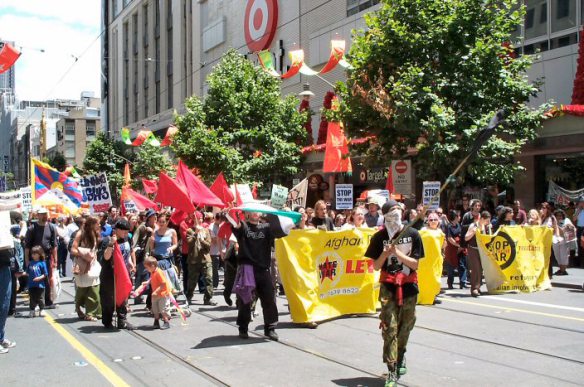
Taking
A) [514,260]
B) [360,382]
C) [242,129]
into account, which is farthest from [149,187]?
[360,382]

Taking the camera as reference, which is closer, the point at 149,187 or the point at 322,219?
the point at 322,219

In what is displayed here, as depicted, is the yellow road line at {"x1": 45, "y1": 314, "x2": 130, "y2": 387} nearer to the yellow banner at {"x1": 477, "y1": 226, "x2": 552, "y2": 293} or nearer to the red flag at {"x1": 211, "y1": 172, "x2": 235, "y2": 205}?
the red flag at {"x1": 211, "y1": 172, "x2": 235, "y2": 205}

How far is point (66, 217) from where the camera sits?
20375 millimetres

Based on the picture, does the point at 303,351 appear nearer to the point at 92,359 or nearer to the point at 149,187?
the point at 92,359

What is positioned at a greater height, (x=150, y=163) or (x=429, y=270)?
(x=150, y=163)

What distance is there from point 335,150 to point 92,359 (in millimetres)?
16532

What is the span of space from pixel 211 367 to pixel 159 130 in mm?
47826

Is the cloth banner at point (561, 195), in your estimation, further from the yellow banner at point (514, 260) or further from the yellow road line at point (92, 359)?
the yellow road line at point (92, 359)

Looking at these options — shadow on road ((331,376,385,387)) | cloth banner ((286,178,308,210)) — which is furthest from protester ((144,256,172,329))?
cloth banner ((286,178,308,210))

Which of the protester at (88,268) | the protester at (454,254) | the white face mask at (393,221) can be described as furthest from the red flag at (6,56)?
the white face mask at (393,221)

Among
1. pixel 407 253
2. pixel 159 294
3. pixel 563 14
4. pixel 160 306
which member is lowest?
pixel 160 306

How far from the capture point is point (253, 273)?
29.0 feet

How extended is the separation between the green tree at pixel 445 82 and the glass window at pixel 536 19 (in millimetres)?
3237

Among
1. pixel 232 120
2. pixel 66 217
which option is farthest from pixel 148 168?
pixel 66 217
